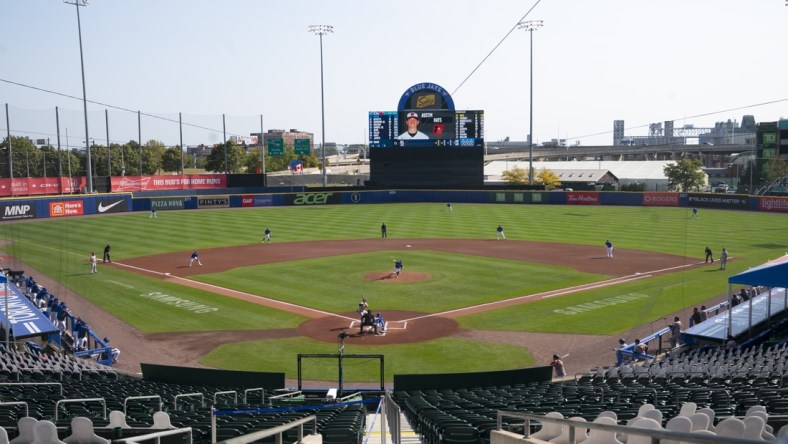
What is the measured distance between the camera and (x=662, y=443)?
464 centimetres

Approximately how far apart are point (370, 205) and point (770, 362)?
66761mm

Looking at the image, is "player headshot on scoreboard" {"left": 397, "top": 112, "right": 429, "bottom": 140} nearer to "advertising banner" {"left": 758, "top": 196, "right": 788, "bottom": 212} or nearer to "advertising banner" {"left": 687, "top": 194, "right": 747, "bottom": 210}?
"advertising banner" {"left": 687, "top": 194, "right": 747, "bottom": 210}

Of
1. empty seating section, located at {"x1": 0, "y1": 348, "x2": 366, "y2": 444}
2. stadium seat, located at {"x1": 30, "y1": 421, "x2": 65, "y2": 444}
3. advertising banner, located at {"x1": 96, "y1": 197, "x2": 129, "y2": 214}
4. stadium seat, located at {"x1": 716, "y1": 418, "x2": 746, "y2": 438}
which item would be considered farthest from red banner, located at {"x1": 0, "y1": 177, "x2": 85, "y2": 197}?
stadium seat, located at {"x1": 716, "y1": 418, "x2": 746, "y2": 438}

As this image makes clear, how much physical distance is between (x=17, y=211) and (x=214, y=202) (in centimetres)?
2235

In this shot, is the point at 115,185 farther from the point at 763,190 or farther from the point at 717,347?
the point at 763,190

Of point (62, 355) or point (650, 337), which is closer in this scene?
point (62, 355)

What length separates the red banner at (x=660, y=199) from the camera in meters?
76.9

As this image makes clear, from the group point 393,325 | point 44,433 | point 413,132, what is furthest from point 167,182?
point 44,433

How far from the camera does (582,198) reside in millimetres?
82000

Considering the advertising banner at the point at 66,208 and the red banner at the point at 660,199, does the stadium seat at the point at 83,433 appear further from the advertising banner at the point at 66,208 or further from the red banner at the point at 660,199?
the red banner at the point at 660,199

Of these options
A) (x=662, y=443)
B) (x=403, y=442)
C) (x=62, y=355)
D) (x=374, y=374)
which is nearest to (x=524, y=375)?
(x=374, y=374)

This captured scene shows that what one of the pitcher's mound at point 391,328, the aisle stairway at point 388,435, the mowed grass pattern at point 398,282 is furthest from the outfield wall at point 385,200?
the aisle stairway at point 388,435

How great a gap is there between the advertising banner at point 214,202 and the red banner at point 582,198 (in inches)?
1690

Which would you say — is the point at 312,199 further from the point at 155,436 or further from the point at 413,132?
the point at 155,436
